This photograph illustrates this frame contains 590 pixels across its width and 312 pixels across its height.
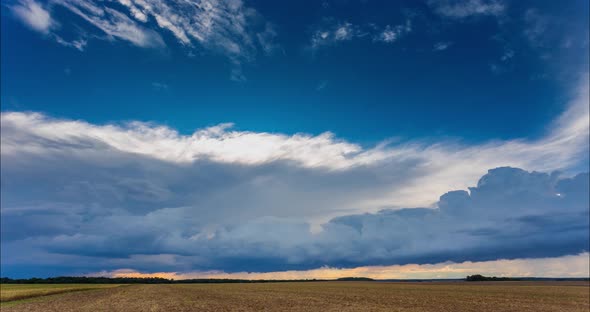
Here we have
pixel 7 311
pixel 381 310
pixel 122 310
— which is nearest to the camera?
pixel 381 310

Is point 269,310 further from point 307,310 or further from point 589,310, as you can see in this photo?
point 589,310

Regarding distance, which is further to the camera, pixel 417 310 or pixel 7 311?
pixel 7 311

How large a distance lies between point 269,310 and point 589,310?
35.5m

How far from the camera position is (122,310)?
42.4 m

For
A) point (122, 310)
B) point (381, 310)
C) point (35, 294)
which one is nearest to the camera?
point (381, 310)

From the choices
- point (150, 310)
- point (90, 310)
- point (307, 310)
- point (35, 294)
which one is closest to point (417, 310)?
point (307, 310)

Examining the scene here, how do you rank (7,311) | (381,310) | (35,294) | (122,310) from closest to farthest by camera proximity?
(381,310) < (122,310) < (7,311) < (35,294)

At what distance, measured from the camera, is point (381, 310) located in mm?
39812

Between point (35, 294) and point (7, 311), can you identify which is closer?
point (7, 311)

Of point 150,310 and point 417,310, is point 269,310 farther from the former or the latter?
point 417,310

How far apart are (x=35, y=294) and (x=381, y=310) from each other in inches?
2940

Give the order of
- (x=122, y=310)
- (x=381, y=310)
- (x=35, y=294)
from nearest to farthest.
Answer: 1. (x=381, y=310)
2. (x=122, y=310)
3. (x=35, y=294)

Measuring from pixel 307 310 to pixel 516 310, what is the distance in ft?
73.7

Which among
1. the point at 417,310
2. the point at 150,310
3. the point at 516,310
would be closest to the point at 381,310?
the point at 417,310
